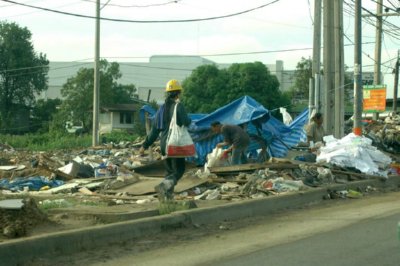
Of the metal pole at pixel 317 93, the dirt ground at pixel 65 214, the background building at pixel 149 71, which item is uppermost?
the background building at pixel 149 71

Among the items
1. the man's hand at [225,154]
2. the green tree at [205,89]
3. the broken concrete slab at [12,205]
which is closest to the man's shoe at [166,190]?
the broken concrete slab at [12,205]

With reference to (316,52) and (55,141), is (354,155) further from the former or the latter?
(55,141)

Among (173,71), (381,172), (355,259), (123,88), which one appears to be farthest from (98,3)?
(173,71)

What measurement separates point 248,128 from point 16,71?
5551 cm

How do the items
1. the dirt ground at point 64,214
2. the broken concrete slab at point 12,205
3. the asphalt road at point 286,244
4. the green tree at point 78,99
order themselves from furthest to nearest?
the green tree at point 78,99
the broken concrete slab at point 12,205
the dirt ground at point 64,214
the asphalt road at point 286,244

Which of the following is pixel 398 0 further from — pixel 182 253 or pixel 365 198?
pixel 182 253

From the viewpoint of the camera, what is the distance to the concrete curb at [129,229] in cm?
680

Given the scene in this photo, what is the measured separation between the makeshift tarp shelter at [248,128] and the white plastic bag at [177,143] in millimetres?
7308

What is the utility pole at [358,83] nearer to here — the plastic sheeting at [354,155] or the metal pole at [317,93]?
the metal pole at [317,93]

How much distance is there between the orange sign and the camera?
32.2 m

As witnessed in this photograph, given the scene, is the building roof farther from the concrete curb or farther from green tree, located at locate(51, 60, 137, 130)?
the concrete curb

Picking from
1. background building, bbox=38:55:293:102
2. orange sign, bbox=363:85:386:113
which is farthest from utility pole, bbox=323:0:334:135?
background building, bbox=38:55:293:102

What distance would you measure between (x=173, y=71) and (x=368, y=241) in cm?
9407

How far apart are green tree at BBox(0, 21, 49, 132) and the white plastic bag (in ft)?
194
